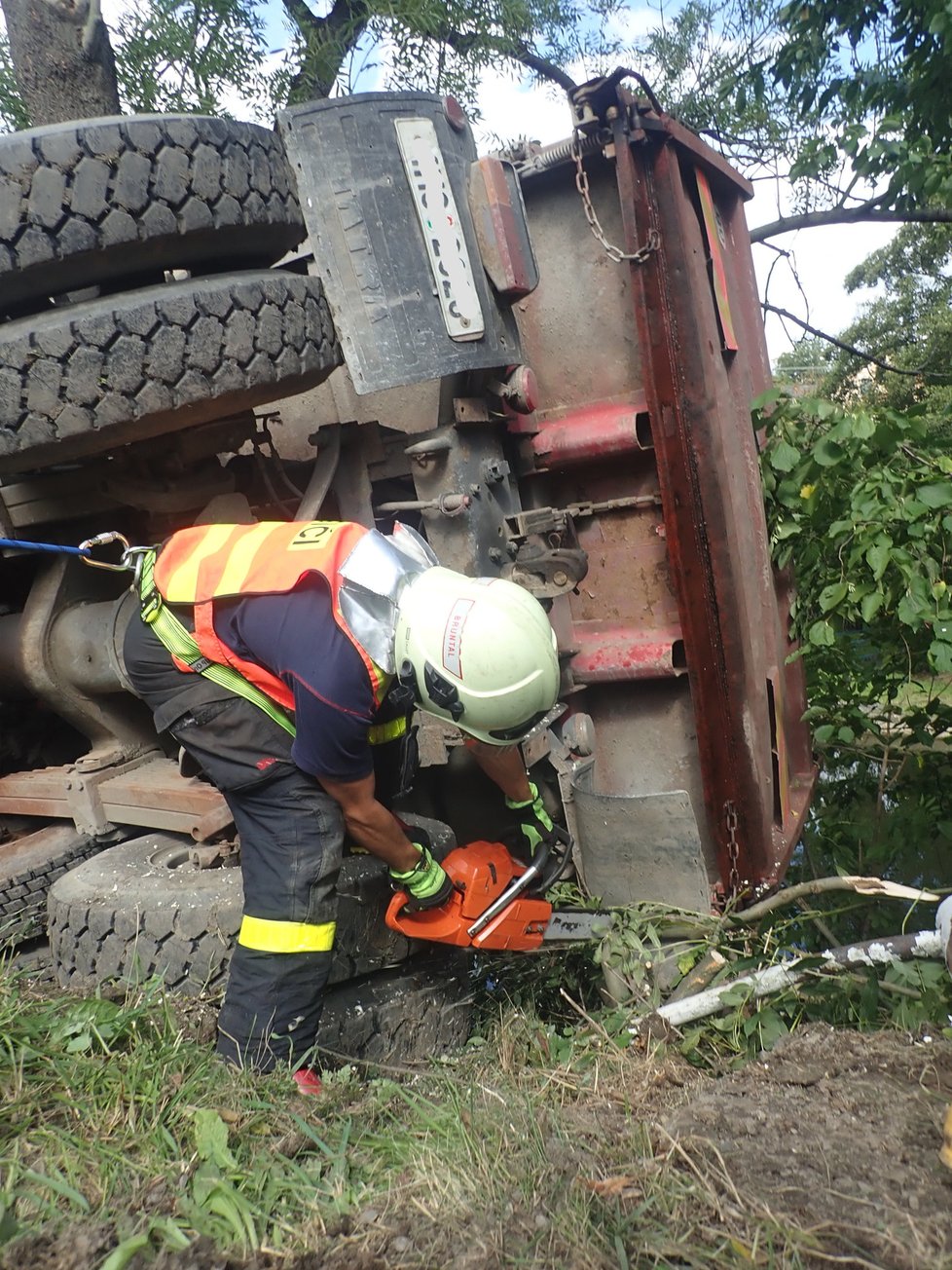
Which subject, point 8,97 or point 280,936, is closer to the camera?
point 280,936

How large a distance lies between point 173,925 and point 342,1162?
0.89 m

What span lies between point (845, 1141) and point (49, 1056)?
4.66 feet

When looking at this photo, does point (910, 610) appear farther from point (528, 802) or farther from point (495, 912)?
point (495, 912)

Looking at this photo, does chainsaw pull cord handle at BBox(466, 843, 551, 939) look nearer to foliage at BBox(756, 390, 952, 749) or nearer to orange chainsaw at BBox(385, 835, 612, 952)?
orange chainsaw at BBox(385, 835, 612, 952)

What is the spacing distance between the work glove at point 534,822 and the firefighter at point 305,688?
33cm

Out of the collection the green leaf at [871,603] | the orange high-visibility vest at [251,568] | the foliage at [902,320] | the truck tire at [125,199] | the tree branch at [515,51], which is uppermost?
the tree branch at [515,51]

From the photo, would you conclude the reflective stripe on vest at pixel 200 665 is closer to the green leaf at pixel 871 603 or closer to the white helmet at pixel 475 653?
the white helmet at pixel 475 653

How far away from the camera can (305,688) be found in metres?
2.04

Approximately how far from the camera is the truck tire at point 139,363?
6.88 ft

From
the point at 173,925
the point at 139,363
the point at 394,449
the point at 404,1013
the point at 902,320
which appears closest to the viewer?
the point at 139,363

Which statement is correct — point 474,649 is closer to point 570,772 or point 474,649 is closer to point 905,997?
point 570,772

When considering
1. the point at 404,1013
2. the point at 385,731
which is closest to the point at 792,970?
the point at 404,1013

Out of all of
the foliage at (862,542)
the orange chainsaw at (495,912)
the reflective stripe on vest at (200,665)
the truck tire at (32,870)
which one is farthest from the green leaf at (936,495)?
the truck tire at (32,870)

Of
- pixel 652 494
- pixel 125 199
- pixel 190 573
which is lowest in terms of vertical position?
pixel 652 494
